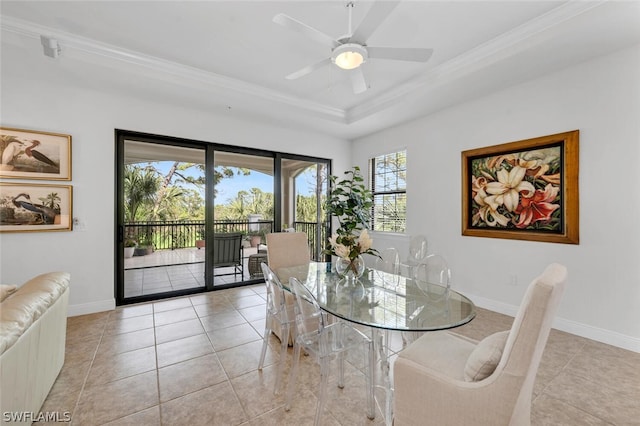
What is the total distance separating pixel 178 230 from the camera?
438cm

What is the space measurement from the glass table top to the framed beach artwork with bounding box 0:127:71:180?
9.79ft

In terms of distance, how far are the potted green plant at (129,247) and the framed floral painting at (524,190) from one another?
15.6 feet

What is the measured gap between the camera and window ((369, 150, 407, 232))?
4621 millimetres

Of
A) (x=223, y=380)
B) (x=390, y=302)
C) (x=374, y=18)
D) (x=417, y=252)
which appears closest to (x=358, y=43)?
(x=374, y=18)

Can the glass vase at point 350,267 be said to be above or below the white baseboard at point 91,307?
above

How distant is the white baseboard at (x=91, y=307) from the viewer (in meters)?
3.15

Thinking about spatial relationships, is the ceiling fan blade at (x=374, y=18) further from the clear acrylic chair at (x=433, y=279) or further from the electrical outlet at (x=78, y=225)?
the electrical outlet at (x=78, y=225)

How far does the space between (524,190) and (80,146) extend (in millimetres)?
5293

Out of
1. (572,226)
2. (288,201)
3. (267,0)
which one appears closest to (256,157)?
(288,201)

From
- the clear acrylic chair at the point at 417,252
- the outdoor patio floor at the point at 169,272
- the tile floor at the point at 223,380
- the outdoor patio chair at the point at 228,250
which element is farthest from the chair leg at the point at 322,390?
the outdoor patio floor at the point at 169,272

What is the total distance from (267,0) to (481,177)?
310 centimetres

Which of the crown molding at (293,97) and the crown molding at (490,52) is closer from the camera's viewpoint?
the crown molding at (490,52)

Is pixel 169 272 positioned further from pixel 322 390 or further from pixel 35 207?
pixel 322 390

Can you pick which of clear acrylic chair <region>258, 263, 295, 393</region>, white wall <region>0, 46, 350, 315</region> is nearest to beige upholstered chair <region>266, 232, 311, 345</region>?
clear acrylic chair <region>258, 263, 295, 393</region>
